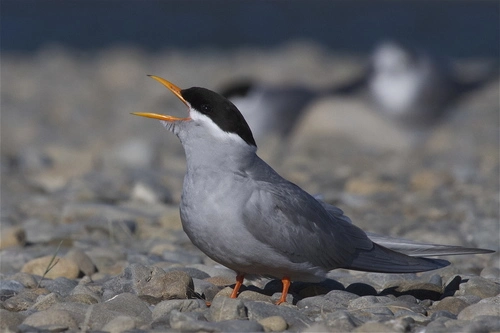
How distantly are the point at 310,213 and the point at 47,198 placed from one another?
294cm

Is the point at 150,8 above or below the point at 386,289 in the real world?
above

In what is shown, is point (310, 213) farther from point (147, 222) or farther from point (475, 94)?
point (475, 94)

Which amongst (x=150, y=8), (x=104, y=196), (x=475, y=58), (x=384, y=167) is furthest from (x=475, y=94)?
(x=150, y=8)

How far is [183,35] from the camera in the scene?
836 inches

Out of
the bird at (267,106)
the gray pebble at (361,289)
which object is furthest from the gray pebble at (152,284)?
the bird at (267,106)

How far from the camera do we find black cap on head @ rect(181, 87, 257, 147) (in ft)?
12.4

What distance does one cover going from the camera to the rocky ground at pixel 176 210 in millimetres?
3436

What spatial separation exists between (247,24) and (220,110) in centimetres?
1981

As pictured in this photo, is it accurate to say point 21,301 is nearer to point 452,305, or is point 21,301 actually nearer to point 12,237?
point 12,237

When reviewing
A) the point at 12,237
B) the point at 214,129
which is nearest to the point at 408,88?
the point at 12,237

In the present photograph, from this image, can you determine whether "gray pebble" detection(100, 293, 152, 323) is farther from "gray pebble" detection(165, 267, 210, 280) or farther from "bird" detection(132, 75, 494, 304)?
"gray pebble" detection(165, 267, 210, 280)

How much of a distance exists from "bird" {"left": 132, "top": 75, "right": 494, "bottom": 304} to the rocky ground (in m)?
0.13

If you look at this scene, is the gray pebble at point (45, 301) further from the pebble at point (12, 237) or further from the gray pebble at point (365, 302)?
the pebble at point (12, 237)

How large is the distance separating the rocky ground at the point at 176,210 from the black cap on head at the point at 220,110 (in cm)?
59
